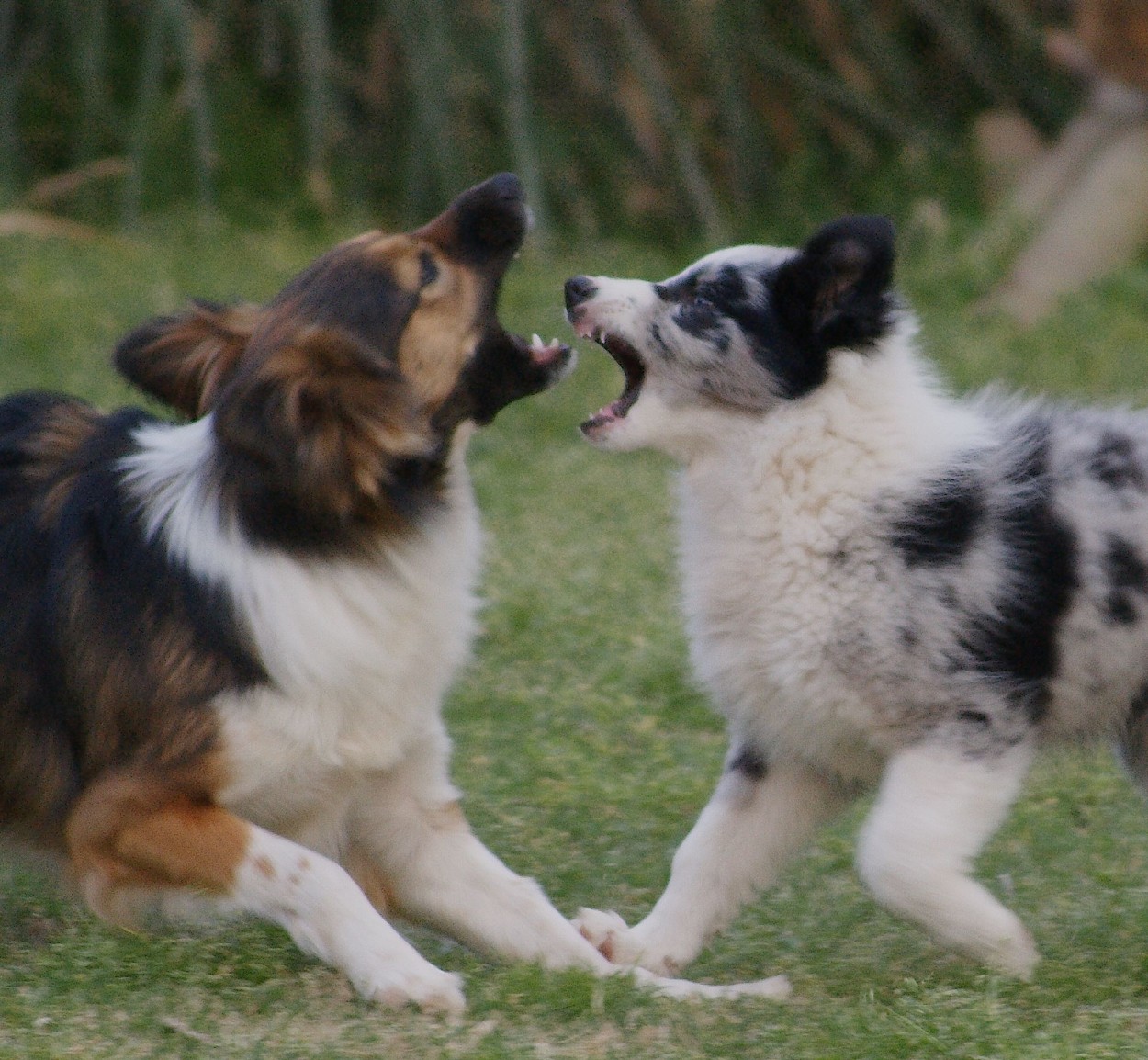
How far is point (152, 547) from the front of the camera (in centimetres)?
404

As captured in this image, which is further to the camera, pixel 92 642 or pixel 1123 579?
pixel 1123 579

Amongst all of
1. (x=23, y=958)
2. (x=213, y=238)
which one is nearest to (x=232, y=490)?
(x=23, y=958)

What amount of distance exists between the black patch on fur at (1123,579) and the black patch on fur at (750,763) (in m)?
0.84

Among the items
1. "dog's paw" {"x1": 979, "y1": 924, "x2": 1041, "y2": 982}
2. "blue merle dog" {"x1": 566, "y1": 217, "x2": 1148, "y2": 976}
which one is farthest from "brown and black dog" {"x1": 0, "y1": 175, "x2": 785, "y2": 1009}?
"dog's paw" {"x1": 979, "y1": 924, "x2": 1041, "y2": 982}

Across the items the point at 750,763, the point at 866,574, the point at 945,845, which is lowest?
the point at 750,763

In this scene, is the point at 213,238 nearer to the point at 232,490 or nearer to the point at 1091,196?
the point at 1091,196

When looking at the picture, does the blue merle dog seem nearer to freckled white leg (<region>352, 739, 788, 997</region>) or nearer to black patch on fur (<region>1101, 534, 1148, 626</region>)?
black patch on fur (<region>1101, 534, 1148, 626</region>)

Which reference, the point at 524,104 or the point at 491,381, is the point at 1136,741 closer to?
the point at 491,381

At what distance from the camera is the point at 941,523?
13.6 ft

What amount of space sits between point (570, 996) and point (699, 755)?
2060 millimetres

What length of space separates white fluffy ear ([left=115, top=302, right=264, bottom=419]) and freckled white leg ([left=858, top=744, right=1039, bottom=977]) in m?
1.75

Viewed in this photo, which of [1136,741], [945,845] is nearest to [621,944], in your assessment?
[945,845]

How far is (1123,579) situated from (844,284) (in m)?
0.88

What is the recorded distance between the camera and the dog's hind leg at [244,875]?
375 cm
